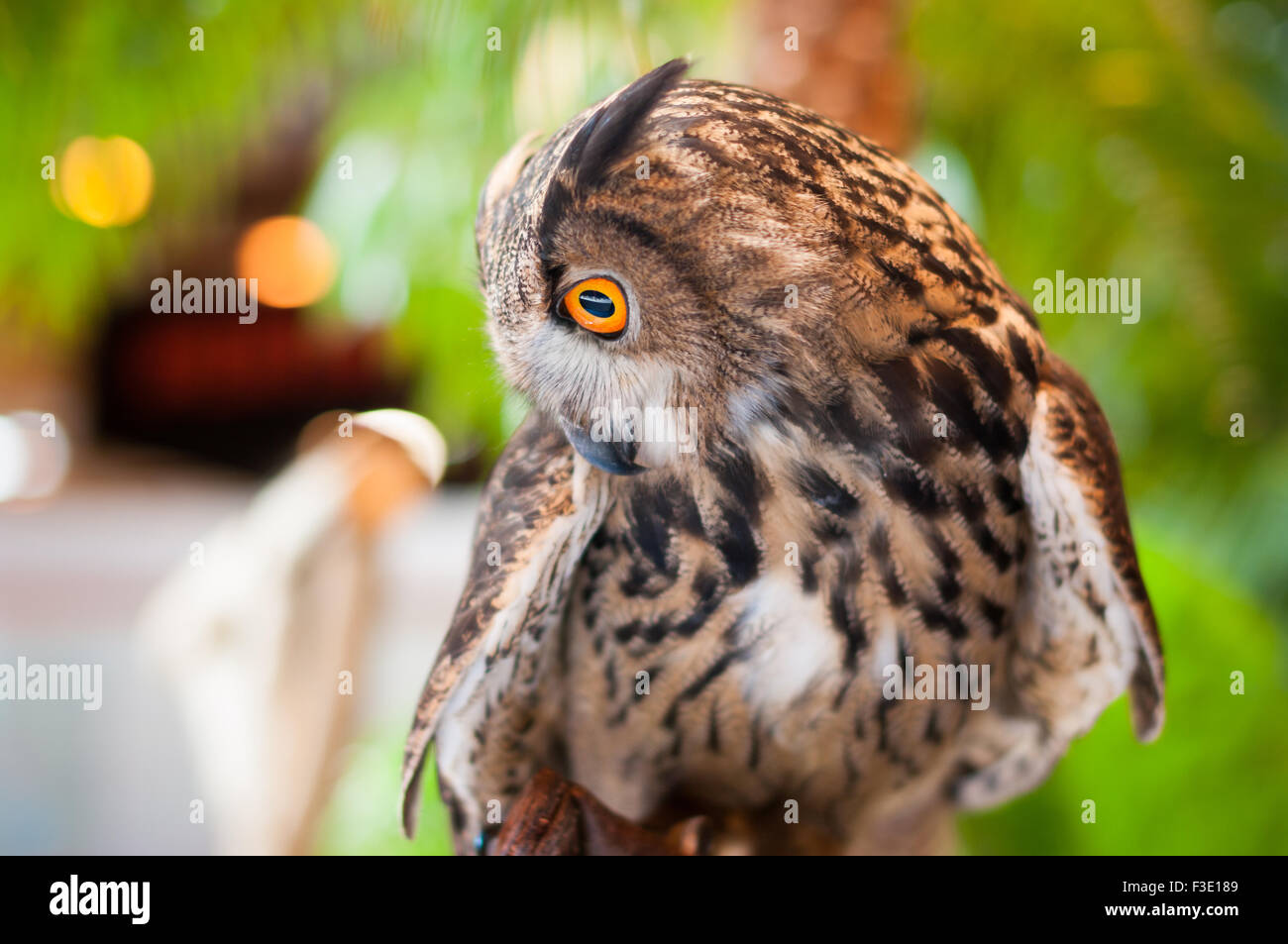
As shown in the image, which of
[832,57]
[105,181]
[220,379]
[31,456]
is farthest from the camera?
[220,379]

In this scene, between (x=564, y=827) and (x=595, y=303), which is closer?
(x=595, y=303)

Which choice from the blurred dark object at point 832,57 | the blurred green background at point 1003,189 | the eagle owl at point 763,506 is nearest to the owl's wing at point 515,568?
the eagle owl at point 763,506

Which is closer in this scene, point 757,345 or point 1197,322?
point 757,345

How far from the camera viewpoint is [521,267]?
718 millimetres

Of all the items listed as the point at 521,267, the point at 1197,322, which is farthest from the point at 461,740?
the point at 1197,322

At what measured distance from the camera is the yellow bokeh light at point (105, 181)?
5.78 ft

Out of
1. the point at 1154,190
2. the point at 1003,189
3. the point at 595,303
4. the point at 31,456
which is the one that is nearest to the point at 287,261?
the point at 31,456

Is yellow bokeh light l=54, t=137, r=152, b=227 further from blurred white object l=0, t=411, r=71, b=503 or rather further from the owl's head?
blurred white object l=0, t=411, r=71, b=503

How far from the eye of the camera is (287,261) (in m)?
3.60

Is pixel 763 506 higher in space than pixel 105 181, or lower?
lower

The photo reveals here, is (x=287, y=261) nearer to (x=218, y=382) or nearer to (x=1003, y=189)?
(x=218, y=382)

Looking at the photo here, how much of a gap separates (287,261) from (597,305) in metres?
3.26
